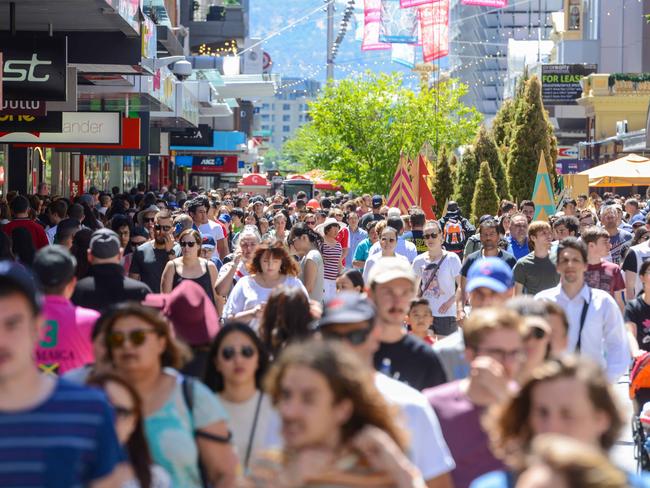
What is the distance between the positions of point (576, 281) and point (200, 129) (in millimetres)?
41460

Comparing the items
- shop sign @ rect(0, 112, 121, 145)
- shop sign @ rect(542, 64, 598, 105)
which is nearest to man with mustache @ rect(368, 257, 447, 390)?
shop sign @ rect(0, 112, 121, 145)

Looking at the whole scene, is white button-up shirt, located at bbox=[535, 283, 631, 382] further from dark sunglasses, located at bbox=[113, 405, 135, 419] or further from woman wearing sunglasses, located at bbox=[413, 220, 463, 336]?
woman wearing sunglasses, located at bbox=[413, 220, 463, 336]

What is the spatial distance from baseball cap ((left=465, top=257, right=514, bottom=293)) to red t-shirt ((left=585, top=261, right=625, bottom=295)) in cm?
468

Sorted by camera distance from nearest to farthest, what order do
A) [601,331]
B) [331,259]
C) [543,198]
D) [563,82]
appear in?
1. [601,331]
2. [331,259]
3. [543,198]
4. [563,82]

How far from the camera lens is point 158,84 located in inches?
955

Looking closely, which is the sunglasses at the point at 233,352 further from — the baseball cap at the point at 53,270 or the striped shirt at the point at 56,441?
the striped shirt at the point at 56,441

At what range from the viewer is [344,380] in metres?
4.02

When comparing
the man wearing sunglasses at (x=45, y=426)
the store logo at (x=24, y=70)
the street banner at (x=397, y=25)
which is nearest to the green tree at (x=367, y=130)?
the street banner at (x=397, y=25)

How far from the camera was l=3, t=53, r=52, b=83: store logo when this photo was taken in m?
15.4

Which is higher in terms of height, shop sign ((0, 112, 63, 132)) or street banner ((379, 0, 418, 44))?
street banner ((379, 0, 418, 44))

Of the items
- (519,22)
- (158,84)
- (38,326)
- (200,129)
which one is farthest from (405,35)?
(519,22)

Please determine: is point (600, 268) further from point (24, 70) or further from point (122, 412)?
point (122, 412)

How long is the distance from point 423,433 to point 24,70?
11.2 m

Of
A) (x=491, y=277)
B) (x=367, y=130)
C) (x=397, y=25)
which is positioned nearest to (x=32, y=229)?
(x=491, y=277)
